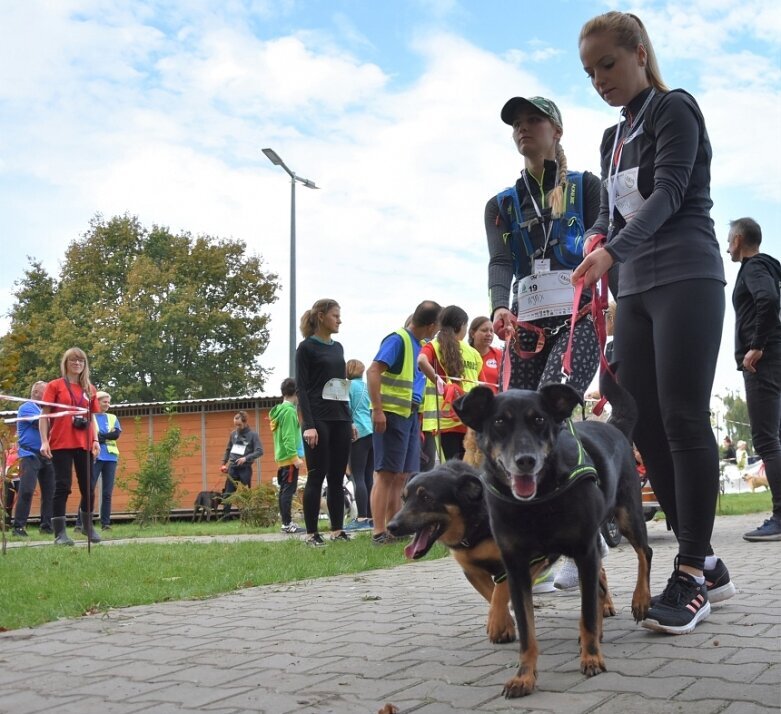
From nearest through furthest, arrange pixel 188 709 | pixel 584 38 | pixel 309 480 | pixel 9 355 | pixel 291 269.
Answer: pixel 188 709
pixel 584 38
pixel 9 355
pixel 309 480
pixel 291 269

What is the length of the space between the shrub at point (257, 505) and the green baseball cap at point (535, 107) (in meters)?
9.85

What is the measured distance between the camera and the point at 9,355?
722 centimetres

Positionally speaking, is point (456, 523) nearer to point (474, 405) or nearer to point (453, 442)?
point (474, 405)

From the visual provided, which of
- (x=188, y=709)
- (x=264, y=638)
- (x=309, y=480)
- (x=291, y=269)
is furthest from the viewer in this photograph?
(x=291, y=269)

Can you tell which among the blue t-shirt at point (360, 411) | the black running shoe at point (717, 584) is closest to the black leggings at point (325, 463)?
the blue t-shirt at point (360, 411)

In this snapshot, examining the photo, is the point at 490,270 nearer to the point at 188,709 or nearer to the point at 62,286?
the point at 188,709

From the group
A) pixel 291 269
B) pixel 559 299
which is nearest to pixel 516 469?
pixel 559 299

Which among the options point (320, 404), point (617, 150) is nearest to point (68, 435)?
point (320, 404)

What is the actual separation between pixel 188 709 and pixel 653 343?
249 centimetres

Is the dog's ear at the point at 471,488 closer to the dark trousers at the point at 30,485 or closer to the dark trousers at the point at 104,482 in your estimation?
the dark trousers at the point at 30,485

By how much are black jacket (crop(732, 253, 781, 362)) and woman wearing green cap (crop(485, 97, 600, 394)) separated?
12.0 ft

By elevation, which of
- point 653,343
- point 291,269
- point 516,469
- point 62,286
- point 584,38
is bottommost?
point 516,469

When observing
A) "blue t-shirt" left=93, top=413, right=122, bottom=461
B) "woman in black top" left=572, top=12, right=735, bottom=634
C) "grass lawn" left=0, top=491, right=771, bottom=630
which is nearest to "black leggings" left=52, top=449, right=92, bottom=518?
"grass lawn" left=0, top=491, right=771, bottom=630

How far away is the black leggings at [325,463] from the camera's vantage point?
8.69 meters
